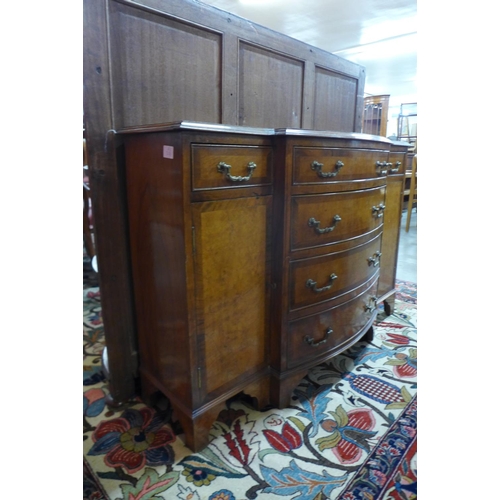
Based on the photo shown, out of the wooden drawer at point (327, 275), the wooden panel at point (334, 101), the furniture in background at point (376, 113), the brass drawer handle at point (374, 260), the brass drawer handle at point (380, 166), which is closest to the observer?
the wooden drawer at point (327, 275)

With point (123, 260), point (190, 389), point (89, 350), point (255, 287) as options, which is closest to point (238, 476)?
point (190, 389)

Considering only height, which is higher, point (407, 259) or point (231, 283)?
point (231, 283)

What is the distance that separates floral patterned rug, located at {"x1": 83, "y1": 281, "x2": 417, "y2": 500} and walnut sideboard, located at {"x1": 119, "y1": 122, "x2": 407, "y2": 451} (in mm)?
98

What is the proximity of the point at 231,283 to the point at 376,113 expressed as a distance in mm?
Answer: 6191

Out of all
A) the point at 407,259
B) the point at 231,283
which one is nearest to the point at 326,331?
the point at 231,283

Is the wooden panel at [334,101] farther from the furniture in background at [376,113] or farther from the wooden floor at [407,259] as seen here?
the furniture in background at [376,113]

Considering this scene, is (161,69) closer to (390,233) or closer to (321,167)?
(321,167)

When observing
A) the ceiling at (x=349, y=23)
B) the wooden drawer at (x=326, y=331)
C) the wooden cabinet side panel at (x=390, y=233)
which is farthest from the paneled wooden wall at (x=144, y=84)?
the ceiling at (x=349, y=23)

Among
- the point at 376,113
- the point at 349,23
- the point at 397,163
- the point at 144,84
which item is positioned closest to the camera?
the point at 144,84

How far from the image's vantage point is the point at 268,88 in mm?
1704

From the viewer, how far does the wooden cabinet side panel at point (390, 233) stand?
195 centimetres
